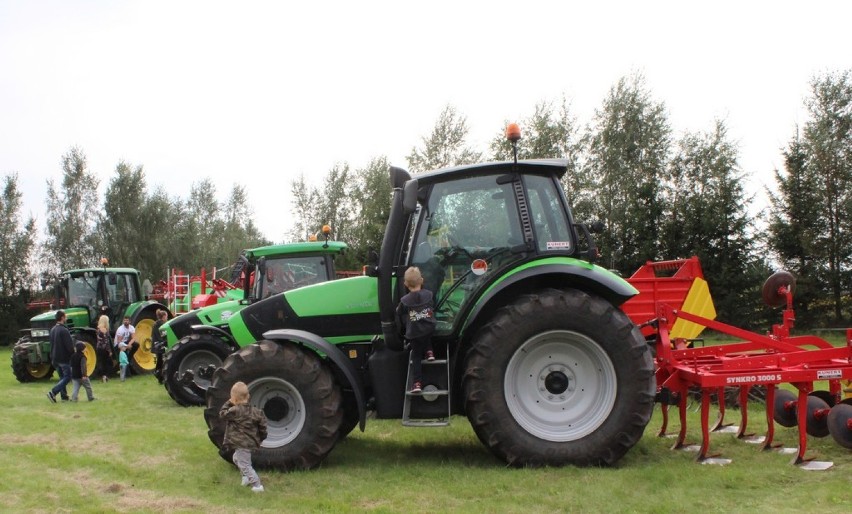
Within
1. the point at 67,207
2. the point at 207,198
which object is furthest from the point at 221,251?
the point at 67,207

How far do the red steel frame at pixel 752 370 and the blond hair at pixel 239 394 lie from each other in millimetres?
3630

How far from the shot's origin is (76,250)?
123ft

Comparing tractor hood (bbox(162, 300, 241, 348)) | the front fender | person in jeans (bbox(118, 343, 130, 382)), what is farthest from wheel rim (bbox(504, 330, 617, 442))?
person in jeans (bbox(118, 343, 130, 382))

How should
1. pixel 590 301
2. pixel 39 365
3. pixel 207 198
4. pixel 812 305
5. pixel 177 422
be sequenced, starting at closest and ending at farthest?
pixel 590 301, pixel 177 422, pixel 39 365, pixel 812 305, pixel 207 198

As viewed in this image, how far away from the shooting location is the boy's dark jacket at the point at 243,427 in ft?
18.9

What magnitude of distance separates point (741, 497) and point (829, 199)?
2329 centimetres

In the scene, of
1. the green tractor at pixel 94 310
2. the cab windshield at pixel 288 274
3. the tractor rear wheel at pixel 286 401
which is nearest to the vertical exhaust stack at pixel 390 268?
the tractor rear wheel at pixel 286 401

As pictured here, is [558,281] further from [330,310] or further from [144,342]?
[144,342]

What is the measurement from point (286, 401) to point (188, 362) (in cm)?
563

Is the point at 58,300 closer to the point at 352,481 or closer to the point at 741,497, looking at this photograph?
the point at 352,481

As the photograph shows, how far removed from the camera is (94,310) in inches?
669

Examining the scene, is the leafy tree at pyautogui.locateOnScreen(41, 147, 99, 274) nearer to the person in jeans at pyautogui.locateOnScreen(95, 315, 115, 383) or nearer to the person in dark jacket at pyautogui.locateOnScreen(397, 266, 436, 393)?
the person in jeans at pyautogui.locateOnScreen(95, 315, 115, 383)

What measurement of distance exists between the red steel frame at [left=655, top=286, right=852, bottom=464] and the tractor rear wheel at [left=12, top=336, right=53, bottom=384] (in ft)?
46.2

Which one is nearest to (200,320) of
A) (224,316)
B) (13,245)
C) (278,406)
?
(224,316)
